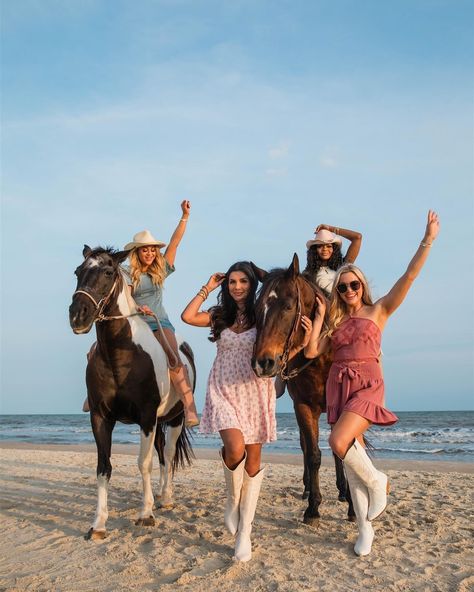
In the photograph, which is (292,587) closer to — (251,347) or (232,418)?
(232,418)

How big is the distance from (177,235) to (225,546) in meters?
3.07

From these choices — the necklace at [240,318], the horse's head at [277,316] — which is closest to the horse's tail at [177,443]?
the necklace at [240,318]

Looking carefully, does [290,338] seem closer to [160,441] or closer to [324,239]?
[324,239]

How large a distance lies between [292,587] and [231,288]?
6.32ft

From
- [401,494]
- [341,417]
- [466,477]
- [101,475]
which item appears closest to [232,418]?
[341,417]

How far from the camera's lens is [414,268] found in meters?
4.09

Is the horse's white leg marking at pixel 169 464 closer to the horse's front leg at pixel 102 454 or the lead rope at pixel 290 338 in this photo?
the horse's front leg at pixel 102 454

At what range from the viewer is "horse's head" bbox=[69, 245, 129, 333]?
455 cm

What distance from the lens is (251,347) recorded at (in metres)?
4.12

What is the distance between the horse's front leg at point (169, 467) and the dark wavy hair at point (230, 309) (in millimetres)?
2569

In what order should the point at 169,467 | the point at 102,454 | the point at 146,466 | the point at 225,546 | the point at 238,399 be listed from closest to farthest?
the point at 238,399
the point at 225,546
the point at 102,454
the point at 146,466
the point at 169,467

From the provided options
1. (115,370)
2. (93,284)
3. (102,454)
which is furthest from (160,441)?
(93,284)

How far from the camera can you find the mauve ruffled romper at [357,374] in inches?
155

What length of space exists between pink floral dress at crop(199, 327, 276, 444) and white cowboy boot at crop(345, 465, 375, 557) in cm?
63
